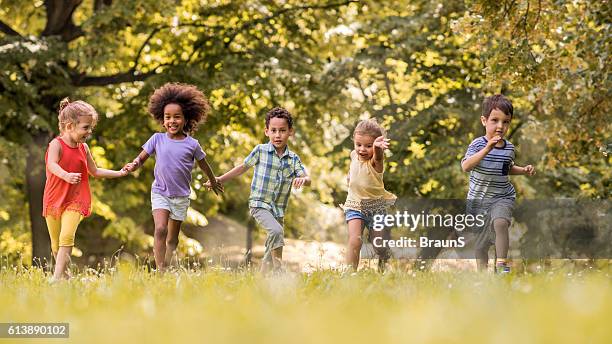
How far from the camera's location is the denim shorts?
27.7 feet

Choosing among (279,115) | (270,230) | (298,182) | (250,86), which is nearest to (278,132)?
(279,115)

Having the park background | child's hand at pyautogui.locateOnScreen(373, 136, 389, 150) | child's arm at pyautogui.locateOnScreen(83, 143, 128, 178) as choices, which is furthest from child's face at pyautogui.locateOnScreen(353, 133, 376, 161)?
the park background

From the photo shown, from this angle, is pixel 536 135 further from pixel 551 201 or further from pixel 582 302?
pixel 582 302

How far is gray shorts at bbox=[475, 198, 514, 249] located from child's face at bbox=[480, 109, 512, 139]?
0.61m

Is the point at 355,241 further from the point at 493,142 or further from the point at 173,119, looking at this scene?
the point at 173,119

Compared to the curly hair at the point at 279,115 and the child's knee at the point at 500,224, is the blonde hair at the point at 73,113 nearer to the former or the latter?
the curly hair at the point at 279,115

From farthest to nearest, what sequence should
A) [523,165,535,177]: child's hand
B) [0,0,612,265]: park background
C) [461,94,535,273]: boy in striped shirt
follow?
1. [0,0,612,265]: park background
2. [461,94,535,273]: boy in striped shirt
3. [523,165,535,177]: child's hand

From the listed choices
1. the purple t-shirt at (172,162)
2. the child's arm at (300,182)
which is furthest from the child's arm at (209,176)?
the child's arm at (300,182)

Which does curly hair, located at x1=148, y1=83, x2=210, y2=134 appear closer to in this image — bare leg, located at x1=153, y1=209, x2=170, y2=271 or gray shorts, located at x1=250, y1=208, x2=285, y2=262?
bare leg, located at x1=153, y1=209, x2=170, y2=271

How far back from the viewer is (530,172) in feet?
26.5

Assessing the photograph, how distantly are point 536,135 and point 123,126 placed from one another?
8216mm

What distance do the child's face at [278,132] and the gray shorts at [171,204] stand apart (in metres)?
0.98

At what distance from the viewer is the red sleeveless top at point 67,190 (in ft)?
25.8

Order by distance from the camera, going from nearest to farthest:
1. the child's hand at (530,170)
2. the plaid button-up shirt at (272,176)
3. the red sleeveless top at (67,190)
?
the red sleeveless top at (67,190), the child's hand at (530,170), the plaid button-up shirt at (272,176)
